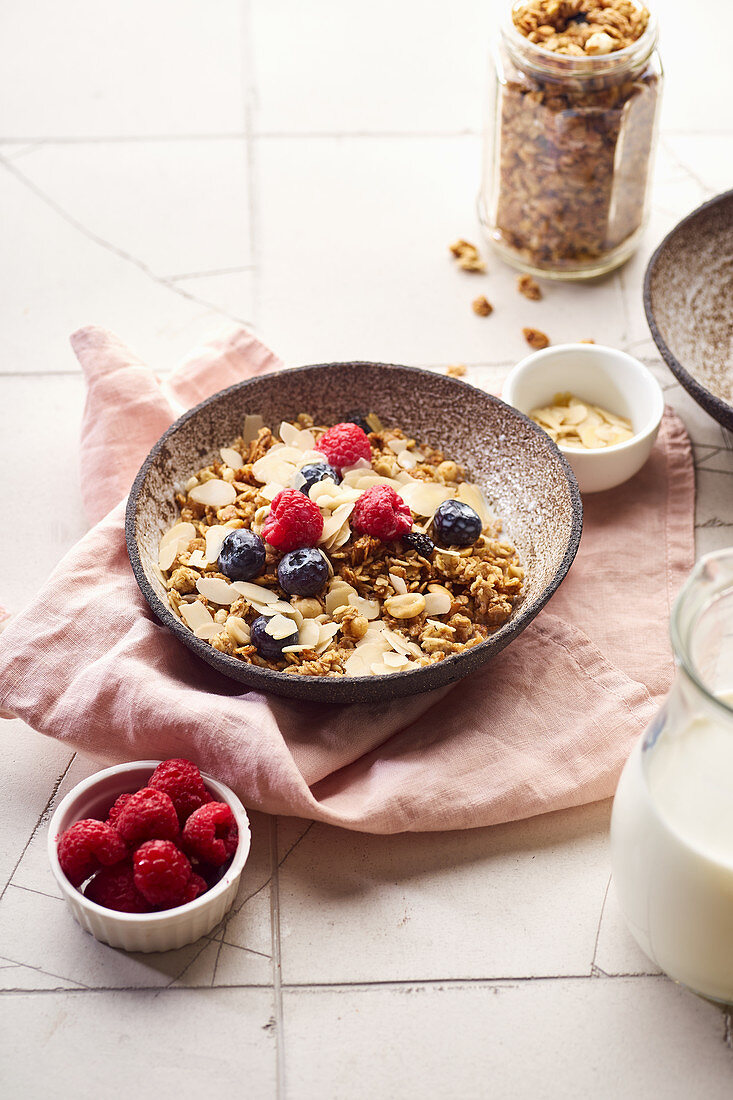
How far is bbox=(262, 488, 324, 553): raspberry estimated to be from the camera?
3.81 ft

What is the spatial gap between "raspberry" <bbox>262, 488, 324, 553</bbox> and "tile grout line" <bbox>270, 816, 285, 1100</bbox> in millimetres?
276

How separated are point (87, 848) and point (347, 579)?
0.38 metres

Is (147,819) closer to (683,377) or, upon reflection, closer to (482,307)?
(683,377)

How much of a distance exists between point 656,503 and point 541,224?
0.51 m

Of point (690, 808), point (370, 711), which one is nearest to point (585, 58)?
point (370, 711)

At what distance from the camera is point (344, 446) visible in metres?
1.28

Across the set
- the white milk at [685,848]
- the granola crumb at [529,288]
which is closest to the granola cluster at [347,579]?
the white milk at [685,848]

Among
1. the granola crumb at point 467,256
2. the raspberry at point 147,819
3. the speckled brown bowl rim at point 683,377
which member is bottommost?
the raspberry at point 147,819

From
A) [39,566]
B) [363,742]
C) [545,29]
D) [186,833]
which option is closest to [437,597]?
[363,742]

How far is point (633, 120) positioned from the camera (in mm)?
1574

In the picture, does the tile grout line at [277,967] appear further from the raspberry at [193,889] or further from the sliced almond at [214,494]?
the sliced almond at [214,494]

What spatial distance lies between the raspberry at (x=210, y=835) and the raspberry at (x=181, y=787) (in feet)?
0.04

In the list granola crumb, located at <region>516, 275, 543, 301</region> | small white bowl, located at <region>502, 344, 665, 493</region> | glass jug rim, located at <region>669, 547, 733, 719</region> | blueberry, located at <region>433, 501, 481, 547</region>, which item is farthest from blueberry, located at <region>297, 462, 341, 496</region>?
granola crumb, located at <region>516, 275, 543, 301</region>

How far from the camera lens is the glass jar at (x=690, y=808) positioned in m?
0.84
